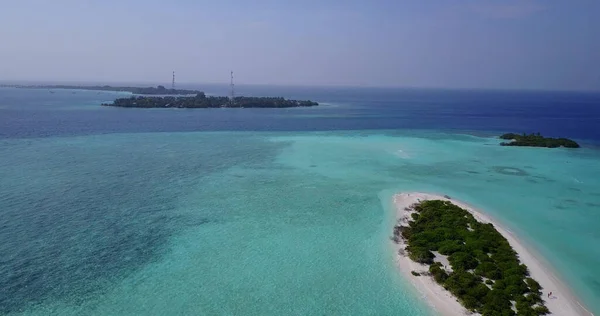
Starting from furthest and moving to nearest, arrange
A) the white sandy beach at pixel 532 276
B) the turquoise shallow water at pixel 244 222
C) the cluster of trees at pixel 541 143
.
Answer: the cluster of trees at pixel 541 143 → the turquoise shallow water at pixel 244 222 → the white sandy beach at pixel 532 276

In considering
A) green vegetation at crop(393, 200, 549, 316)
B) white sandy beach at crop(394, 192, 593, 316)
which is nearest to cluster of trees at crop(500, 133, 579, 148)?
green vegetation at crop(393, 200, 549, 316)

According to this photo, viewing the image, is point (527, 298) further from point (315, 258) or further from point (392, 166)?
point (392, 166)

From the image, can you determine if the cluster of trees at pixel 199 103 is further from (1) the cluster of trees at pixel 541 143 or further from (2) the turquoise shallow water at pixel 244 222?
(1) the cluster of trees at pixel 541 143

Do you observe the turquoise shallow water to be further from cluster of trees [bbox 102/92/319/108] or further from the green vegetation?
cluster of trees [bbox 102/92/319/108]

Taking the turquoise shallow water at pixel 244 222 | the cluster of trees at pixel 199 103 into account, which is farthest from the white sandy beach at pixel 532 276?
the cluster of trees at pixel 199 103

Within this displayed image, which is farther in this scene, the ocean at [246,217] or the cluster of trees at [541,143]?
the cluster of trees at [541,143]

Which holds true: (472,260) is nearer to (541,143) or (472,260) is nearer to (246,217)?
(246,217)

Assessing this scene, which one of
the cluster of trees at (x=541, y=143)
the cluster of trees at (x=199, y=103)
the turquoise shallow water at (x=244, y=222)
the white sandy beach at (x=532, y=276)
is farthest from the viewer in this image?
the cluster of trees at (x=199, y=103)
